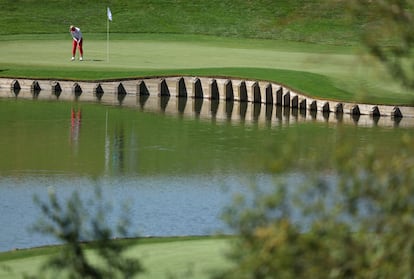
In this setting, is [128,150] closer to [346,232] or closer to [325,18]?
[346,232]

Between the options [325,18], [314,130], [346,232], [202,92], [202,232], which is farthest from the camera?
[325,18]

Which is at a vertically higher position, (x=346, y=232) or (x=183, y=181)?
(x=346, y=232)

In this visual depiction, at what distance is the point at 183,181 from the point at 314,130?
24.9 ft

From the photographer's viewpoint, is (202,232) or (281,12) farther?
(281,12)

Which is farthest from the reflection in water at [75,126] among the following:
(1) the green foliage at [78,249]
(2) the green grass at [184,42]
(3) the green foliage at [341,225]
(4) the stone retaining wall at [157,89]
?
(3) the green foliage at [341,225]

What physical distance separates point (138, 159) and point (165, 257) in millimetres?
11393

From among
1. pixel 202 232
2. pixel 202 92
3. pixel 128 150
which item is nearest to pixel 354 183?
pixel 202 232

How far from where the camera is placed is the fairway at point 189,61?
3178cm

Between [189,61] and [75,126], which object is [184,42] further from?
[75,126]

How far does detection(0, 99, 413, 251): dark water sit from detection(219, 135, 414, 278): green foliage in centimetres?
550

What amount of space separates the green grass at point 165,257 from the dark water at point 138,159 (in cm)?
52

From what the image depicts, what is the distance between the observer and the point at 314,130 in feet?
88.5

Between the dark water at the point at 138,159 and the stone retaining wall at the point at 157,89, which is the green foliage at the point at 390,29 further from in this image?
the stone retaining wall at the point at 157,89

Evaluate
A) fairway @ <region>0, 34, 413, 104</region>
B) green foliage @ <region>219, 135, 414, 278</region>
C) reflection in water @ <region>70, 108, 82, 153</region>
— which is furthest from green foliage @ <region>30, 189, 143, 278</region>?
fairway @ <region>0, 34, 413, 104</region>
